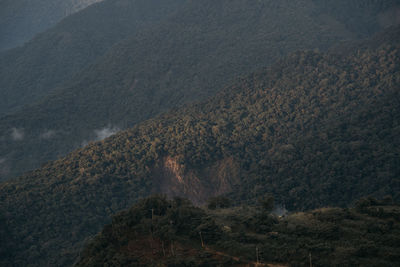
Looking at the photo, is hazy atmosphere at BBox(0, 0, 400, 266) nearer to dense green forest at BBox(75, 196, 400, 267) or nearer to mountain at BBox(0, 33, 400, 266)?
dense green forest at BBox(75, 196, 400, 267)

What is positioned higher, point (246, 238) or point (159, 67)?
point (246, 238)

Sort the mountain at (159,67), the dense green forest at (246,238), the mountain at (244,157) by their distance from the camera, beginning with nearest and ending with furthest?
1. the dense green forest at (246,238)
2. the mountain at (244,157)
3. the mountain at (159,67)

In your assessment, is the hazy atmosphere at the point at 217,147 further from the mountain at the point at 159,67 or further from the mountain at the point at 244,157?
the mountain at the point at 159,67

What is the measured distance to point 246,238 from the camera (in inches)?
1425

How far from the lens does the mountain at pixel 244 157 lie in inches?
2448

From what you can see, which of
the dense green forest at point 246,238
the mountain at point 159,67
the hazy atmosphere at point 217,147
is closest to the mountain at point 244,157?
the hazy atmosphere at point 217,147

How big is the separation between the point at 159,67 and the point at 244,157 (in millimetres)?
90659

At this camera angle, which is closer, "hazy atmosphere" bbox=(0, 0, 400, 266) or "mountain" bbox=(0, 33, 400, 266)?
"hazy atmosphere" bbox=(0, 0, 400, 266)

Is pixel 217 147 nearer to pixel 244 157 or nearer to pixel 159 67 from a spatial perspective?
pixel 244 157

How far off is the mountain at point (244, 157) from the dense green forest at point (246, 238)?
2077 centimetres

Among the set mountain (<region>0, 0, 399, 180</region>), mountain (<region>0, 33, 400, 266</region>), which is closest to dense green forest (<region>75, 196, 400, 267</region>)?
mountain (<region>0, 33, 400, 266</region>)

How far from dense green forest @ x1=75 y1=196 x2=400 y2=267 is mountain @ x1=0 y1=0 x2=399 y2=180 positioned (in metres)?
85.9

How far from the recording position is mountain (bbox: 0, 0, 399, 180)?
433 feet

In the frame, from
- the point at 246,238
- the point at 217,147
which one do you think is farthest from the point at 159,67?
the point at 246,238
